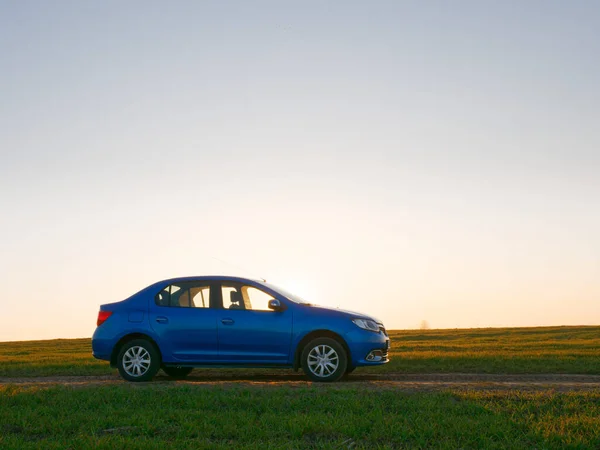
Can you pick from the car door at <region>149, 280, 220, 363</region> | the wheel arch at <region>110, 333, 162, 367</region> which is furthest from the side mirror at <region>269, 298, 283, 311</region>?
the wheel arch at <region>110, 333, 162, 367</region>

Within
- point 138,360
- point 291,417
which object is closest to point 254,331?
point 138,360

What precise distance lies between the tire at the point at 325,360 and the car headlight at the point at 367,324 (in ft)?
1.64

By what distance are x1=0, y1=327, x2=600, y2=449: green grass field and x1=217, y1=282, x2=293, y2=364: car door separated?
86 cm

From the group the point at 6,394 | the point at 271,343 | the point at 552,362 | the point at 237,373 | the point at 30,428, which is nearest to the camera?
the point at 30,428

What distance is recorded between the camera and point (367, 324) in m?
11.9

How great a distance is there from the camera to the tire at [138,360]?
12055 millimetres

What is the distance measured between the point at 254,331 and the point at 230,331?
0.43 meters

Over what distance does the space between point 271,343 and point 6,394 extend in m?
4.24

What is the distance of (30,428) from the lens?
8.02 m

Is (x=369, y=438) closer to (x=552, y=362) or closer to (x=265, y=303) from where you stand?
(x=265, y=303)

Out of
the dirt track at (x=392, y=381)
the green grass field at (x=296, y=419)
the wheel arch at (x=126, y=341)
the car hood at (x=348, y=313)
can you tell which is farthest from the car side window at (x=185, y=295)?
the green grass field at (x=296, y=419)

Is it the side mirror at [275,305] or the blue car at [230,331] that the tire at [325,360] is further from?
the side mirror at [275,305]

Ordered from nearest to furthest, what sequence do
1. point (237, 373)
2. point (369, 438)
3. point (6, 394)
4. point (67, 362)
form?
point (369, 438) < point (6, 394) < point (237, 373) < point (67, 362)

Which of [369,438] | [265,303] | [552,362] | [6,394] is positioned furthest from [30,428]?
[552,362]
